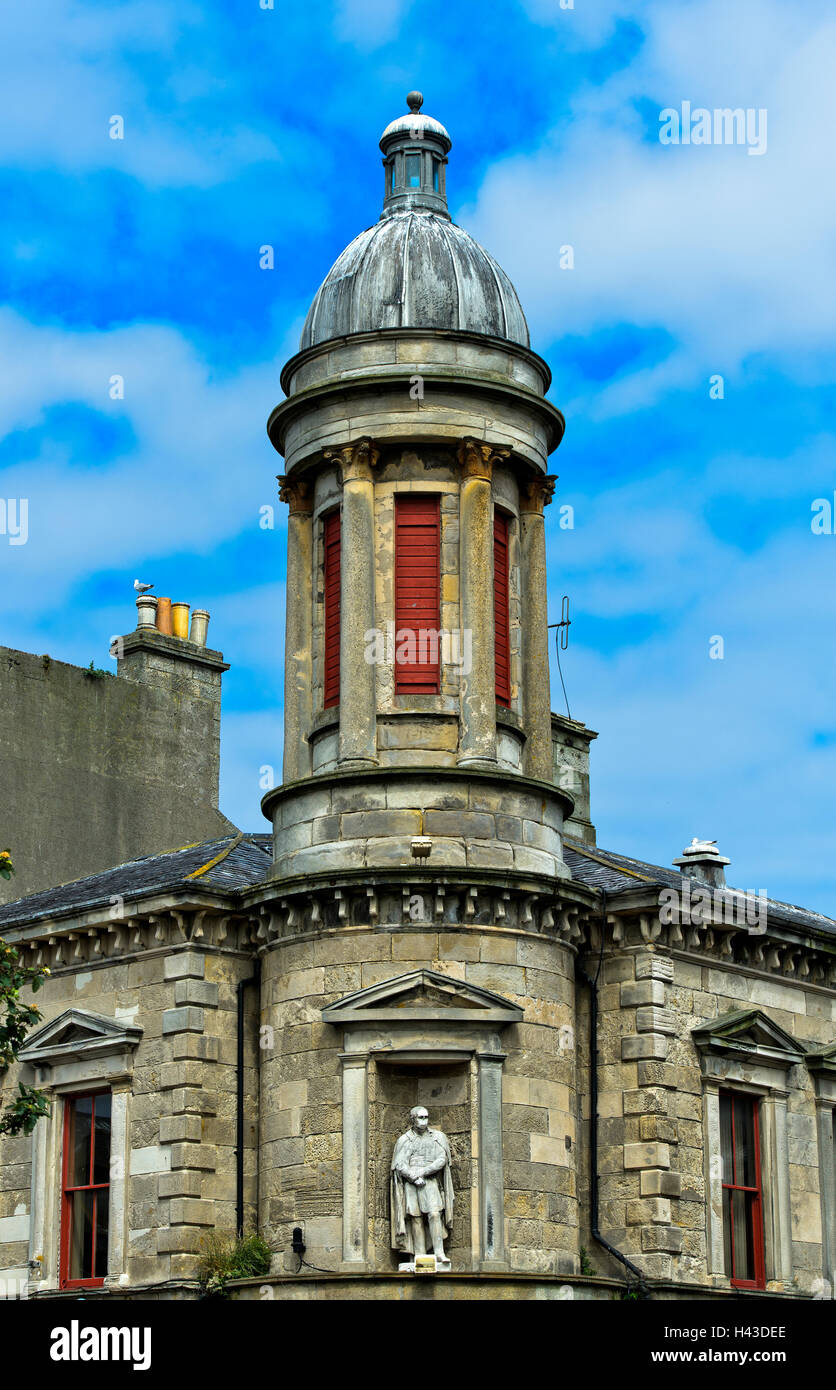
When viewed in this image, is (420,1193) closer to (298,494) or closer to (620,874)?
(620,874)

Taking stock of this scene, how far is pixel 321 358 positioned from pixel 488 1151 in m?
10.5

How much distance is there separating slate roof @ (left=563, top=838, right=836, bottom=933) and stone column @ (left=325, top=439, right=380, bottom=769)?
3788mm

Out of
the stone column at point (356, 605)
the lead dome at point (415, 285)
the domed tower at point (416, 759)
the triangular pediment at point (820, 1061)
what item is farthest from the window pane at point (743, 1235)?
the lead dome at point (415, 285)

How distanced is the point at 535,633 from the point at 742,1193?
7888 mm

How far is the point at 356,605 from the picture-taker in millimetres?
29281

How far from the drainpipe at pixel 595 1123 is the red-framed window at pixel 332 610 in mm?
4369

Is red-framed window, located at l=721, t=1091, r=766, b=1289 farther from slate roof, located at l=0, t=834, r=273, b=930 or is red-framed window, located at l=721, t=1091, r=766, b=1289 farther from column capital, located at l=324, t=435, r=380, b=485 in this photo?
column capital, located at l=324, t=435, r=380, b=485

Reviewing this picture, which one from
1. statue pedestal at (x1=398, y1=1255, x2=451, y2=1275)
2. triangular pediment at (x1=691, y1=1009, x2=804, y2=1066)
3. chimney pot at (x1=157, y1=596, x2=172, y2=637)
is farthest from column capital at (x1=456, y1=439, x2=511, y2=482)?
chimney pot at (x1=157, y1=596, x2=172, y2=637)

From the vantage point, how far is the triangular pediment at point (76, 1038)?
2984 centimetres

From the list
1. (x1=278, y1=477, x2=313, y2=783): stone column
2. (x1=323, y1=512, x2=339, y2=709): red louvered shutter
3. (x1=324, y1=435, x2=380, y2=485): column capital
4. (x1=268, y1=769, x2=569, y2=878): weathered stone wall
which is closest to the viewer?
(x1=268, y1=769, x2=569, y2=878): weathered stone wall

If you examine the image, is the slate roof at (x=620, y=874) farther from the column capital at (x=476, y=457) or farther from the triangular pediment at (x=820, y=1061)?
the column capital at (x=476, y=457)

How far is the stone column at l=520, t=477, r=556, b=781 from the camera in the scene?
30.6 metres
